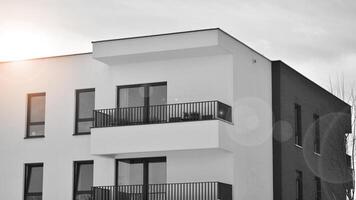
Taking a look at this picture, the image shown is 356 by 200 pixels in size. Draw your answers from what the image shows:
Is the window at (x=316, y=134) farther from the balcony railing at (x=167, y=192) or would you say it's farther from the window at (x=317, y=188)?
the balcony railing at (x=167, y=192)

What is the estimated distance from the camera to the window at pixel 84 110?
33.2m

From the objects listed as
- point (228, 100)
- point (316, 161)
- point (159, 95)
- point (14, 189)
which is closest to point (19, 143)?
point (14, 189)

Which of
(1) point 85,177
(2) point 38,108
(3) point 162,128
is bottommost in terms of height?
(1) point 85,177

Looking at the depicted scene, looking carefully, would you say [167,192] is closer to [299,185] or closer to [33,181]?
[33,181]

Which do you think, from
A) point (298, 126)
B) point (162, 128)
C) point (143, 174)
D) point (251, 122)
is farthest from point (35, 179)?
point (298, 126)

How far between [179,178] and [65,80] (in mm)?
6617

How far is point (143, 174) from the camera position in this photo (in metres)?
31.2

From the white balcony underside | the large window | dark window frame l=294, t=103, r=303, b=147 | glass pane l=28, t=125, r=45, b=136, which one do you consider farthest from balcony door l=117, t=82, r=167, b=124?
the large window

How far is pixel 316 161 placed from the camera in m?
37.3

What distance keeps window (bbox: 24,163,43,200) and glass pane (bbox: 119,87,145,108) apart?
438cm

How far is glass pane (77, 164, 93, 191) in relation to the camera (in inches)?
1286

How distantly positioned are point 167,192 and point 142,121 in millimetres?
2847

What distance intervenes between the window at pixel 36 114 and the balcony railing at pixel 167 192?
4.55m

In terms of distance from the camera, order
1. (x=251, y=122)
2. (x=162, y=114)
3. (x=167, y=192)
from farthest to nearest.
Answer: (x=251, y=122)
(x=162, y=114)
(x=167, y=192)
